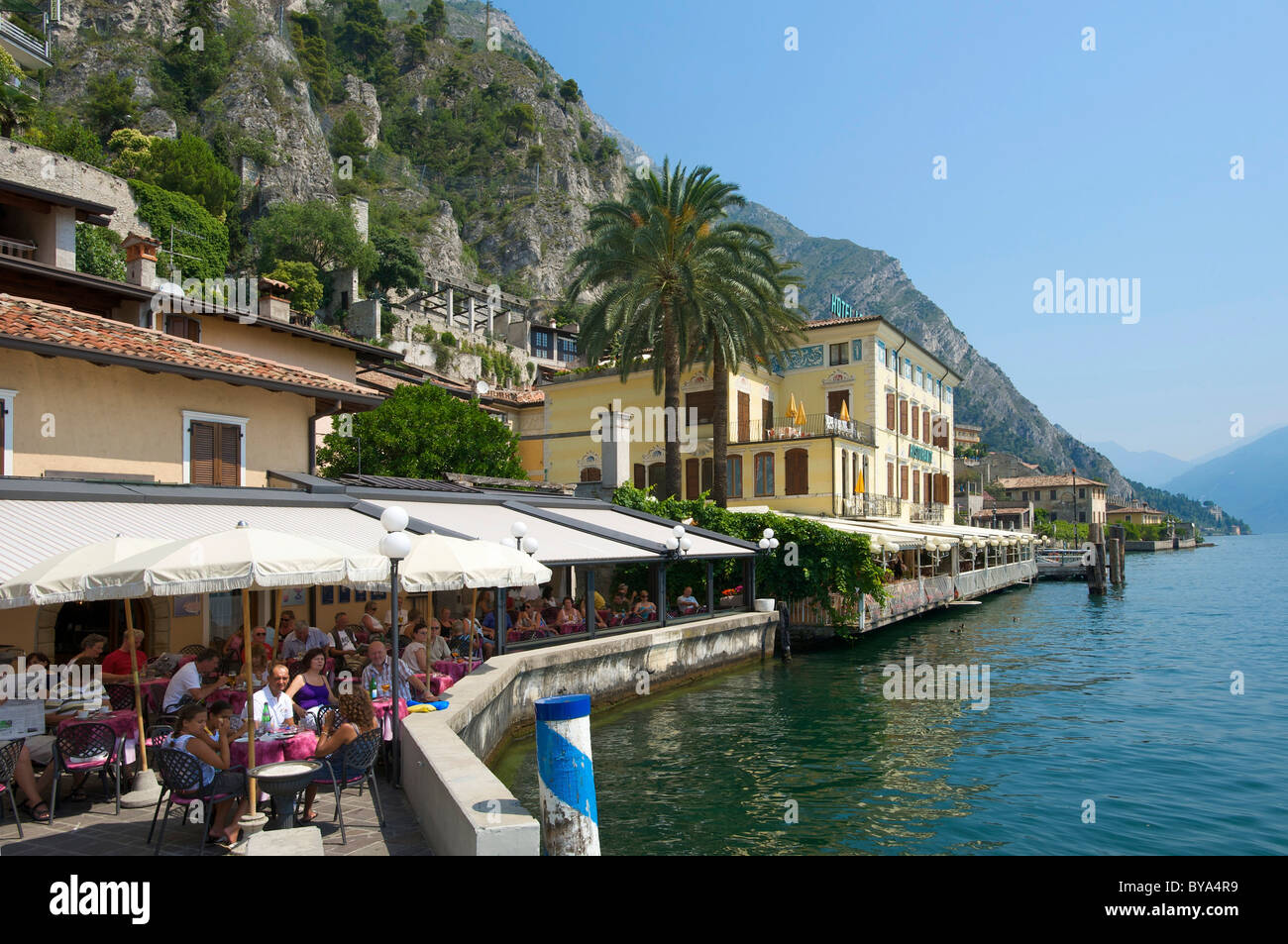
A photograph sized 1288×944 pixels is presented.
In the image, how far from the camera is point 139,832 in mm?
6621

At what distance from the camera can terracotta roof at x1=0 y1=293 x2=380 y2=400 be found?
12695 mm

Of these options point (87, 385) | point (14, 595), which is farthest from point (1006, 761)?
point (87, 385)

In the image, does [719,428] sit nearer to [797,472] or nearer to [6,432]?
[797,472]

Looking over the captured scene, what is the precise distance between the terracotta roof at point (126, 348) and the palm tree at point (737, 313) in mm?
13819

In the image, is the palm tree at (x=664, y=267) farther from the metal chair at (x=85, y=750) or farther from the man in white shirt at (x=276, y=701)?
the metal chair at (x=85, y=750)

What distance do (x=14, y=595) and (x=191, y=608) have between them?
7.39m

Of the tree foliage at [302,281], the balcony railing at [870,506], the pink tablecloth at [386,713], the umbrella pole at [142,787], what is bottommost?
the umbrella pole at [142,787]

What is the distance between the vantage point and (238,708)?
8.71 m

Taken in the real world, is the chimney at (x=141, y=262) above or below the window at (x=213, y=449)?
above

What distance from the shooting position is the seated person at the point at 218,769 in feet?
20.6

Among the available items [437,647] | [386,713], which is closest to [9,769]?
[386,713]

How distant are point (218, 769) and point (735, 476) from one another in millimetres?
32745

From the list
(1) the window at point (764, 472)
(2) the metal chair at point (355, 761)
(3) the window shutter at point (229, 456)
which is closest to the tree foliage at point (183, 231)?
(1) the window at point (764, 472)

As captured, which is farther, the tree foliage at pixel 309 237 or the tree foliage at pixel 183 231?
the tree foliage at pixel 309 237
